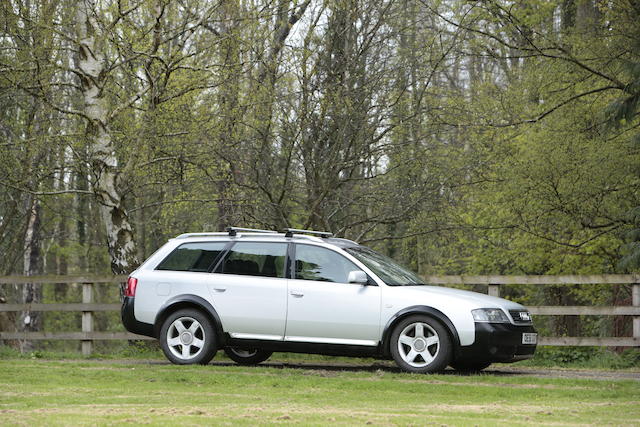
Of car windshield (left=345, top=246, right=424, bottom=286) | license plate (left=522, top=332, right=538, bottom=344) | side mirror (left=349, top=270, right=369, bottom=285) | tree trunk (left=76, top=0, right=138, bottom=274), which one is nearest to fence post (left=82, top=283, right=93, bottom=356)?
tree trunk (left=76, top=0, right=138, bottom=274)

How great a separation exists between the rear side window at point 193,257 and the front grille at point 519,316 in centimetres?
385

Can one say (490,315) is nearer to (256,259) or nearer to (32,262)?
(256,259)

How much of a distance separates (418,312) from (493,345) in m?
0.97

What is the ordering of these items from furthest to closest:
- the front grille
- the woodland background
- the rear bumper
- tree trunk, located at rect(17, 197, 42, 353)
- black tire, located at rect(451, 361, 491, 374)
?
tree trunk, located at rect(17, 197, 42, 353), the woodland background, the rear bumper, black tire, located at rect(451, 361, 491, 374), the front grille

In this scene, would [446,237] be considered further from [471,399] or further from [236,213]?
[471,399]

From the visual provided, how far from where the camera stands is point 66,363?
47.3 feet

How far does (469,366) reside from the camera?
13516 millimetres

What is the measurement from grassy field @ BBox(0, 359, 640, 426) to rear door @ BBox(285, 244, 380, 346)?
1.60ft

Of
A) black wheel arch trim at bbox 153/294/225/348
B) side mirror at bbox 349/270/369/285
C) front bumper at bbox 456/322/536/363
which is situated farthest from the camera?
black wheel arch trim at bbox 153/294/225/348

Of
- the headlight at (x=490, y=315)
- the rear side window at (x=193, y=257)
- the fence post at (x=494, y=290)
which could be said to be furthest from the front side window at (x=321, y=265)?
the fence post at (x=494, y=290)

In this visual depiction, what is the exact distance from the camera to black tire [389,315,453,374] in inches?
491

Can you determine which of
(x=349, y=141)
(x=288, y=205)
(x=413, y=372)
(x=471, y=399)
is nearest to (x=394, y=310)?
(x=413, y=372)

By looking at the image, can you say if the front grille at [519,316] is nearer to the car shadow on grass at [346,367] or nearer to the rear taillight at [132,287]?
the car shadow on grass at [346,367]

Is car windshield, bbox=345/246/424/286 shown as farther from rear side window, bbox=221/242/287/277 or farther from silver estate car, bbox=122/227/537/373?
rear side window, bbox=221/242/287/277
